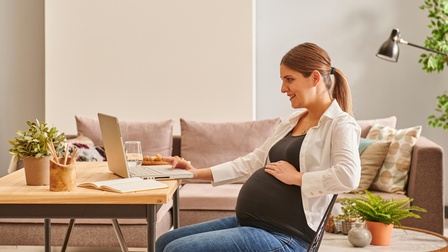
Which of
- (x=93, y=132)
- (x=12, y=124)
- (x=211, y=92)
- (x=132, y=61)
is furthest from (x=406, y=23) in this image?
(x=12, y=124)

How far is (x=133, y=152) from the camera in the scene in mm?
2738

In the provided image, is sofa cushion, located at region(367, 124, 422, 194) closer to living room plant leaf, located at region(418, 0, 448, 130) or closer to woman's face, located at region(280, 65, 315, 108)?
living room plant leaf, located at region(418, 0, 448, 130)

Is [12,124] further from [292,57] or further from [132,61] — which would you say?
[292,57]

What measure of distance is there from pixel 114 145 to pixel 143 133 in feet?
7.87

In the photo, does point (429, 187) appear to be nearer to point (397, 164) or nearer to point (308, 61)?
point (397, 164)

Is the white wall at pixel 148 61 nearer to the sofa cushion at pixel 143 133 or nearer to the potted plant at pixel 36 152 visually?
the sofa cushion at pixel 143 133

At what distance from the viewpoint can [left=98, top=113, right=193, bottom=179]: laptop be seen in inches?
98.0

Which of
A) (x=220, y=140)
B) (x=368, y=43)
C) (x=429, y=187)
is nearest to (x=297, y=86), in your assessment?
(x=429, y=187)

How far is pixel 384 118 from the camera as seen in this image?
5527 mm

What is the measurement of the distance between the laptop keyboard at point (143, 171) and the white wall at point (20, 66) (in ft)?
10.2

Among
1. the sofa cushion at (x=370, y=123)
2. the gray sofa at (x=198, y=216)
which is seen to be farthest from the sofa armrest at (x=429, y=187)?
the sofa cushion at (x=370, y=123)

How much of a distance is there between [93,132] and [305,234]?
9.30 feet

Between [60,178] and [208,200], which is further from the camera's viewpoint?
[208,200]

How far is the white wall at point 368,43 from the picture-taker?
18.1 feet
